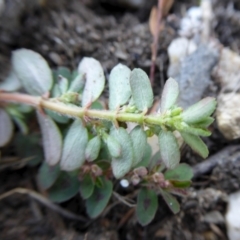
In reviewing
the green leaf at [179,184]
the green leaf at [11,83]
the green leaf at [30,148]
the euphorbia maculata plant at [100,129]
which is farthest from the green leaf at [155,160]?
the green leaf at [11,83]

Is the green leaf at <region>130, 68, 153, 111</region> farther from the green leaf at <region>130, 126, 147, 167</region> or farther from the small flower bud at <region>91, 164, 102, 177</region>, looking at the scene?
the small flower bud at <region>91, 164, 102, 177</region>

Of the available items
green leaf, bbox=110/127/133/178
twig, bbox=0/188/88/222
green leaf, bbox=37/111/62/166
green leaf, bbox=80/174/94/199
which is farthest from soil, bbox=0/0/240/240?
green leaf, bbox=110/127/133/178

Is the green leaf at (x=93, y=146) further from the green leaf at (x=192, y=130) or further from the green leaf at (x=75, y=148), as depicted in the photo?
the green leaf at (x=192, y=130)

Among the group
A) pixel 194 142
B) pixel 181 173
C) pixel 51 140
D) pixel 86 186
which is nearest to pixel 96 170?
pixel 86 186

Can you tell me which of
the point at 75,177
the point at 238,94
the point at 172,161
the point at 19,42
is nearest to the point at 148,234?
the point at 75,177

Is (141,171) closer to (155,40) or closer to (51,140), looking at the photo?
(51,140)

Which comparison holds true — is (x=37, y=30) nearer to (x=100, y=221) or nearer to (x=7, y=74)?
(x=7, y=74)
